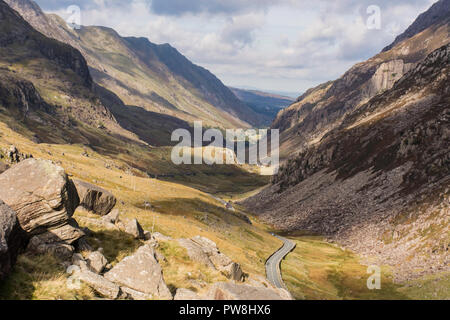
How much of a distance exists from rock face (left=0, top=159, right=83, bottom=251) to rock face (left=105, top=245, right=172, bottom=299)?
4.11 metres

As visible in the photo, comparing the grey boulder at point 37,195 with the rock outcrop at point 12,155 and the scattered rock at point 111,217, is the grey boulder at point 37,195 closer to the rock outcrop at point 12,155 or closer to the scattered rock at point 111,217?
the scattered rock at point 111,217

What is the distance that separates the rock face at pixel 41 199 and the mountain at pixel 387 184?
218ft

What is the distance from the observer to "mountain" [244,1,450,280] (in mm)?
80750

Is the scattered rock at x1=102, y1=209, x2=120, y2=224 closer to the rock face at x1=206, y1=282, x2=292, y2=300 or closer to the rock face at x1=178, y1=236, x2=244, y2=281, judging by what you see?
the rock face at x1=178, y1=236, x2=244, y2=281

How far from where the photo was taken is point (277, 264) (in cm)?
7700

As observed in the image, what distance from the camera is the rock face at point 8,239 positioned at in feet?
50.2

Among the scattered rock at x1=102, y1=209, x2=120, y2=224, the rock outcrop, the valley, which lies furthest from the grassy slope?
the rock outcrop

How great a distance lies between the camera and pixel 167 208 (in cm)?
9056

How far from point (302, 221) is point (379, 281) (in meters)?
64.4

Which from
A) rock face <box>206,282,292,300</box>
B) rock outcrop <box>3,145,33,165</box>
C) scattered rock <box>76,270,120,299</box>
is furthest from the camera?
rock outcrop <box>3,145,33,165</box>

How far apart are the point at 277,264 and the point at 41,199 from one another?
215 feet
